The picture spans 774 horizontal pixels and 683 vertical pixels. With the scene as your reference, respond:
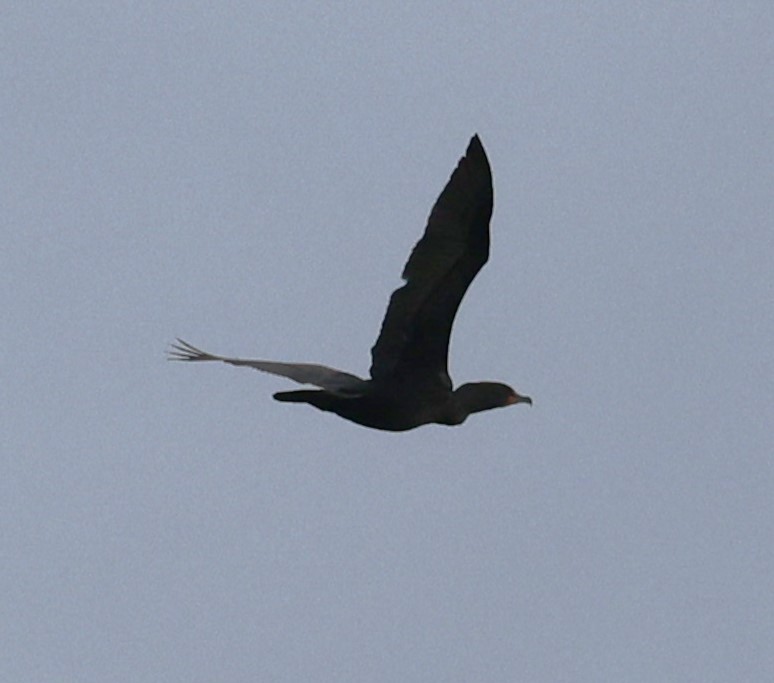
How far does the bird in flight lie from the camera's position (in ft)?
51.1

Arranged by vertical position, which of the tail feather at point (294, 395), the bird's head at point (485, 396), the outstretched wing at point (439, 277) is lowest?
the tail feather at point (294, 395)

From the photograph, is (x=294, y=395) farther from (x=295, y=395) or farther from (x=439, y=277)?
(x=439, y=277)

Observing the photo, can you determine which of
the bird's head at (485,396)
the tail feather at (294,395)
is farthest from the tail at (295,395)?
the bird's head at (485,396)

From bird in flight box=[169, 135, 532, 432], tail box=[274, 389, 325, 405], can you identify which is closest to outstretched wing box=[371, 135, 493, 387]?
bird in flight box=[169, 135, 532, 432]

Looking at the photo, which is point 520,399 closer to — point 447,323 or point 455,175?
point 447,323

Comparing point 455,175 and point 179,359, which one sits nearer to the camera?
point 455,175

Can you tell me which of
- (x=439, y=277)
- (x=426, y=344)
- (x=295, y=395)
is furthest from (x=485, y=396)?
(x=295, y=395)

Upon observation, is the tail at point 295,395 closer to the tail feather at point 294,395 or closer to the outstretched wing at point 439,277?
the tail feather at point 294,395

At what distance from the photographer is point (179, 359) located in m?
17.0

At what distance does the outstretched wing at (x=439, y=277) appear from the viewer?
15492 mm

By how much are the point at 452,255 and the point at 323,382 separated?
52.9 inches

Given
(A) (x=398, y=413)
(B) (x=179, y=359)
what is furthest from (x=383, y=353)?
(B) (x=179, y=359)

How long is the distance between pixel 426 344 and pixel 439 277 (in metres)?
0.63

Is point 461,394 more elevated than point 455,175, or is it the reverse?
point 455,175
